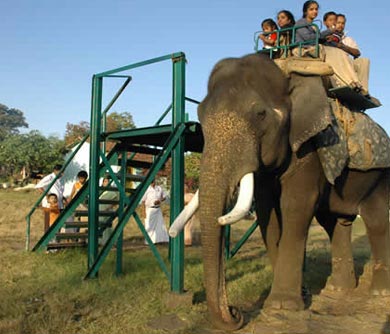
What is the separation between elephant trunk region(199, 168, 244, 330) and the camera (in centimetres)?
432

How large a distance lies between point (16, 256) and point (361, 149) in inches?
246

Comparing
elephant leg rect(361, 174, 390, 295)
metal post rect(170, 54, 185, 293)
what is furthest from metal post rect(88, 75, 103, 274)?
elephant leg rect(361, 174, 390, 295)

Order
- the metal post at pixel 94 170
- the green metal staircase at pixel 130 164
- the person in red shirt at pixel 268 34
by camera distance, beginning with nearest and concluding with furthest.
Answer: the green metal staircase at pixel 130 164
the person in red shirt at pixel 268 34
the metal post at pixel 94 170

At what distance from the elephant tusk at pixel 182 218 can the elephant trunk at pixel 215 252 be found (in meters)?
0.28

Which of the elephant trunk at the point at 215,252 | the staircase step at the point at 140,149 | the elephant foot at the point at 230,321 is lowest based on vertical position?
the elephant foot at the point at 230,321

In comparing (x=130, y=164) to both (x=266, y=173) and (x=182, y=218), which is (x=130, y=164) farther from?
(x=182, y=218)

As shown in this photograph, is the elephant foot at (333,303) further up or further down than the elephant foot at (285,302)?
further down

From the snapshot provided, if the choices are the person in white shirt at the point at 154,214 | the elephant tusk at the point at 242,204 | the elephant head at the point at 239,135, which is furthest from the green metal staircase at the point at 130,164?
the person in white shirt at the point at 154,214

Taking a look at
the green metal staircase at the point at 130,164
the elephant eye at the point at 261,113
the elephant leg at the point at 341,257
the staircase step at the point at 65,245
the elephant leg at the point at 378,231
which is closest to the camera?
the elephant eye at the point at 261,113

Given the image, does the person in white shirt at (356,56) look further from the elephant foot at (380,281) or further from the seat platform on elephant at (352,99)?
the elephant foot at (380,281)

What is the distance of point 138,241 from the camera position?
12.8 metres

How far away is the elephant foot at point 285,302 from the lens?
5.28 meters

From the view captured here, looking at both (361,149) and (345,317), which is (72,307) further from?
(361,149)

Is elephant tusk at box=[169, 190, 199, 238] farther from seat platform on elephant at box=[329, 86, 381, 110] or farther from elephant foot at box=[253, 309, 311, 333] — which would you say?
seat platform on elephant at box=[329, 86, 381, 110]
